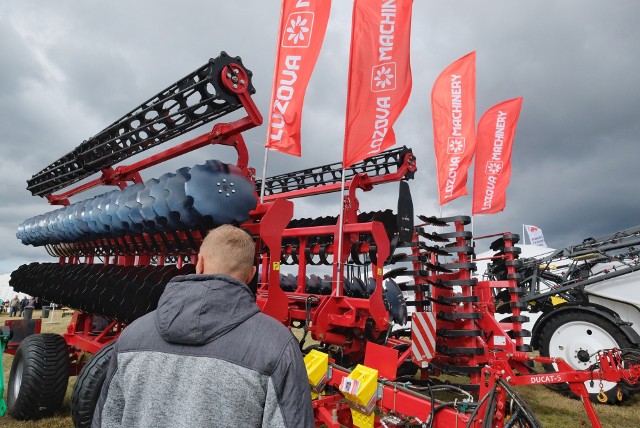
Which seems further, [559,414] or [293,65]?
[293,65]

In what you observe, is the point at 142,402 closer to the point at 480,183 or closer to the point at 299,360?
the point at 299,360

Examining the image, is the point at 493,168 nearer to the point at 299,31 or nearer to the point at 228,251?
the point at 299,31

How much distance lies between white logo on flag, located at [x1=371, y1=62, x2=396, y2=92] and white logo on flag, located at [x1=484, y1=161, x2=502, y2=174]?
5.32 meters

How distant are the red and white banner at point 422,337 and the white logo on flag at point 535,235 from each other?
3574 cm

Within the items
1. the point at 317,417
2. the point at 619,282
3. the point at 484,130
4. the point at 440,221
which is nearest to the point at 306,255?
the point at 440,221

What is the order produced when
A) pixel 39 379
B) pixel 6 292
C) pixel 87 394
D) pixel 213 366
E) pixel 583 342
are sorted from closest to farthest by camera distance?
pixel 213 366 < pixel 87 394 < pixel 39 379 < pixel 583 342 < pixel 6 292

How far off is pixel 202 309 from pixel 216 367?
18 centimetres

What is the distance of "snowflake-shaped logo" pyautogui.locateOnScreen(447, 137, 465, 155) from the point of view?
955cm

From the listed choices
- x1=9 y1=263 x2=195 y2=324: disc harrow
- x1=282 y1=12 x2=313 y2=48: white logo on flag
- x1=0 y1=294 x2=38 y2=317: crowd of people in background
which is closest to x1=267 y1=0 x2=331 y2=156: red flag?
x1=282 y1=12 x2=313 y2=48: white logo on flag

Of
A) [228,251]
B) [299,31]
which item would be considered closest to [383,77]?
[299,31]

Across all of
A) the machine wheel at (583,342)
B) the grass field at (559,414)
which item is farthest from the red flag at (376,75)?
the grass field at (559,414)

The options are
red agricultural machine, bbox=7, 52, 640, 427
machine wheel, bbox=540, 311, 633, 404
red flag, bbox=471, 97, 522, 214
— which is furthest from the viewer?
red flag, bbox=471, 97, 522, 214

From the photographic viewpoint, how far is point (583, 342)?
671 cm

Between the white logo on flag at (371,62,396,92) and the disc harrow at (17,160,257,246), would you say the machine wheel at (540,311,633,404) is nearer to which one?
the white logo on flag at (371,62,396,92)
